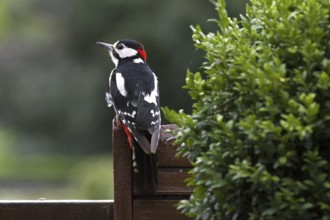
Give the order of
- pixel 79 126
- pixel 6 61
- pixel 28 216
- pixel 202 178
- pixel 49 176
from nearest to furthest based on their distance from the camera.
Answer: pixel 202 178
pixel 28 216
pixel 79 126
pixel 49 176
pixel 6 61

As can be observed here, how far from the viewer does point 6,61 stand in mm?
31312

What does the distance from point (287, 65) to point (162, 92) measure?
20.6 metres

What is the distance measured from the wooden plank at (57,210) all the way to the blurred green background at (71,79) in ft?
50.3

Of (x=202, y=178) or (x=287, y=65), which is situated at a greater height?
(x=287, y=65)

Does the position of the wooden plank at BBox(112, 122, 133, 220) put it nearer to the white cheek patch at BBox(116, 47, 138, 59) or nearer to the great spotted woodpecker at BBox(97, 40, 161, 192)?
the great spotted woodpecker at BBox(97, 40, 161, 192)

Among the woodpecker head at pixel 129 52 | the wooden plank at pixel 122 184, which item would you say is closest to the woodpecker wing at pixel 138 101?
the wooden plank at pixel 122 184

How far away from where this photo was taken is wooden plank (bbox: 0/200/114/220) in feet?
21.5

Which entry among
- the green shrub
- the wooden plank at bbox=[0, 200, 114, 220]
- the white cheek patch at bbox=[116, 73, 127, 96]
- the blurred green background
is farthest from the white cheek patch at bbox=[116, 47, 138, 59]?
the blurred green background

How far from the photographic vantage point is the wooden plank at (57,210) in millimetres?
6543

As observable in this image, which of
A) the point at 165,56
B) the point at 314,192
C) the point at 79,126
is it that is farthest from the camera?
the point at 79,126

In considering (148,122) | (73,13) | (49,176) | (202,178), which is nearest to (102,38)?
(73,13)

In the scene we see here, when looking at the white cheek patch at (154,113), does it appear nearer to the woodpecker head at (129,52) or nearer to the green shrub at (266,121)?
the woodpecker head at (129,52)

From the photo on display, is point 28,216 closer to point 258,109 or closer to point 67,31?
point 258,109

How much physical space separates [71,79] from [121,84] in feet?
65.4
